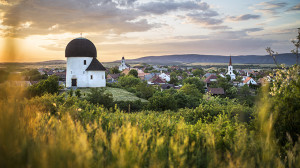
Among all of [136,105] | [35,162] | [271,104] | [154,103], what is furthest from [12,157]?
[136,105]

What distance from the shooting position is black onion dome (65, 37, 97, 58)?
38.0 m

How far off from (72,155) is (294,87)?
16.6 feet

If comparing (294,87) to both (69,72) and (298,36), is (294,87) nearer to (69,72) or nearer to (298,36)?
(298,36)

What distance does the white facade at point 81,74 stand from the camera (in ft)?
125

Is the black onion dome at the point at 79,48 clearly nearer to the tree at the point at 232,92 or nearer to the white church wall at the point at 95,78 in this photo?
the white church wall at the point at 95,78

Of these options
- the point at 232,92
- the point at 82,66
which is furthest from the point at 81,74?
the point at 232,92

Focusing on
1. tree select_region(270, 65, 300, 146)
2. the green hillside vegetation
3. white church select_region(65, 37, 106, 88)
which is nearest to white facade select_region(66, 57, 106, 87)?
white church select_region(65, 37, 106, 88)

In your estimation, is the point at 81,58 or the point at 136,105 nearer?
the point at 136,105

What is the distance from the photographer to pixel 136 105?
22.4 meters

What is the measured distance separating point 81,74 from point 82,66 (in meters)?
1.44

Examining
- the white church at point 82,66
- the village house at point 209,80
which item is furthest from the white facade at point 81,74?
the village house at point 209,80

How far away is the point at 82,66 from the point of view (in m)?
38.3

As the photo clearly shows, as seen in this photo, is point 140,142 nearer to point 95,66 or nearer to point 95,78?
point 95,78

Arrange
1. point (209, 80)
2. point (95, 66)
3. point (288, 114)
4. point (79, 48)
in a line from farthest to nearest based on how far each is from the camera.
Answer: point (209, 80) < point (95, 66) < point (79, 48) < point (288, 114)
